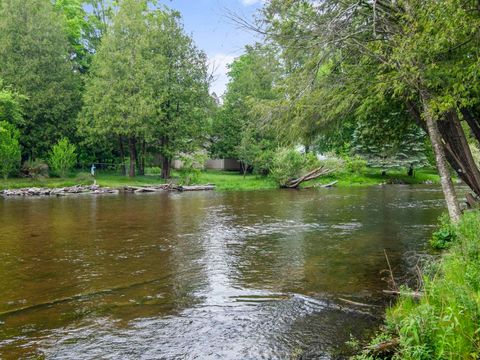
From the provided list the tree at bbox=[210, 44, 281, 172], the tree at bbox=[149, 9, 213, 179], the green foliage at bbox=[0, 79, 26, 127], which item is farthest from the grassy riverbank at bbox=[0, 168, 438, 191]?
the green foliage at bbox=[0, 79, 26, 127]

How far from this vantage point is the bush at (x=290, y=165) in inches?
1265

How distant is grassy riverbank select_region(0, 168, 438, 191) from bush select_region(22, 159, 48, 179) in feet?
2.08

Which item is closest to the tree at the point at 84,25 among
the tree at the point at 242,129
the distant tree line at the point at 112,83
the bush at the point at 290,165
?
the distant tree line at the point at 112,83

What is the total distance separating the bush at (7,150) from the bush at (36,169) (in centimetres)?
135

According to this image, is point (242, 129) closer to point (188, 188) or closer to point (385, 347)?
point (188, 188)

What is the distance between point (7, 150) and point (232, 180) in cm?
1834

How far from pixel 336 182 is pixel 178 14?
2084 centimetres

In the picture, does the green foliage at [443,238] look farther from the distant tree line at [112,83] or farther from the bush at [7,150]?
the bush at [7,150]

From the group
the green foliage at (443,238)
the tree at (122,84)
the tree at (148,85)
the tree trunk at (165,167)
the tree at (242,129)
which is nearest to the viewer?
the green foliage at (443,238)

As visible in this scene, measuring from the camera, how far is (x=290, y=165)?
106ft

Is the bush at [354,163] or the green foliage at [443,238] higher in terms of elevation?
the bush at [354,163]

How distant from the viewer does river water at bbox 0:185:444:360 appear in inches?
197

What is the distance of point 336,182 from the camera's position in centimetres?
3662

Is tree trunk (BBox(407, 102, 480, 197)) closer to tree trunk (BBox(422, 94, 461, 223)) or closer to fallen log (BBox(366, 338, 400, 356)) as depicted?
tree trunk (BBox(422, 94, 461, 223))
